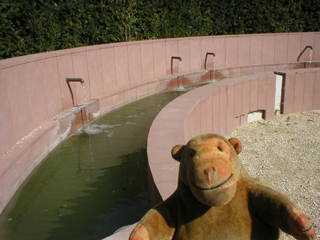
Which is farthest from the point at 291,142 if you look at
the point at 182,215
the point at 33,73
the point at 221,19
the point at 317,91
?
the point at 221,19

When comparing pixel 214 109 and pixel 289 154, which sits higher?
pixel 214 109

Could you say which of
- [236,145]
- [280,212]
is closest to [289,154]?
[236,145]

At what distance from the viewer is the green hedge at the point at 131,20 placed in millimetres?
8469

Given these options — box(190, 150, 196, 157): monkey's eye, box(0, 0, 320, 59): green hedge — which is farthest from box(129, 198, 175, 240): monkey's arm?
box(0, 0, 320, 59): green hedge

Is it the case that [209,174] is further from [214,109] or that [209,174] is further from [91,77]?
[91,77]

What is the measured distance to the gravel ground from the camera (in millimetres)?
5328

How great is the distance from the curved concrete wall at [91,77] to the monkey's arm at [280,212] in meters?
3.54

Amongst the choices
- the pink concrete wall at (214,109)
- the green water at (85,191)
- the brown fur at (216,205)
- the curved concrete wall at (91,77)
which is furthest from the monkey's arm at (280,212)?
the curved concrete wall at (91,77)

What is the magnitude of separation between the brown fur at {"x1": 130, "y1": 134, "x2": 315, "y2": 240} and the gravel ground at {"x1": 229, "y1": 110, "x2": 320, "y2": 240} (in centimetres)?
229

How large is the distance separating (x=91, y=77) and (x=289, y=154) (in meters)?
4.78

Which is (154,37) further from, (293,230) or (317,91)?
(293,230)

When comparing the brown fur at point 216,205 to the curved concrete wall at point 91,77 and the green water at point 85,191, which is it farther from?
the curved concrete wall at point 91,77

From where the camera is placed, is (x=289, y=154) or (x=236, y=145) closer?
(x=236, y=145)

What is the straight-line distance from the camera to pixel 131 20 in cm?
1209
